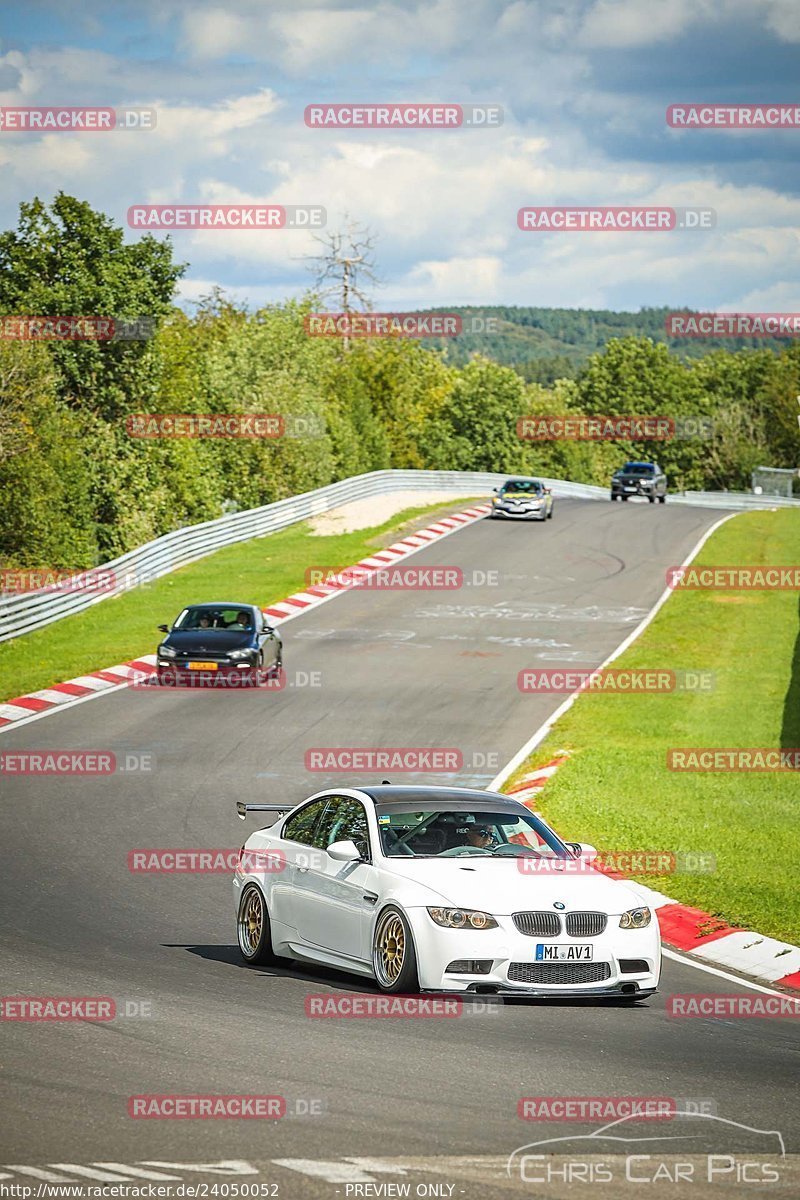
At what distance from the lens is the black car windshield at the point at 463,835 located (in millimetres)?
11766

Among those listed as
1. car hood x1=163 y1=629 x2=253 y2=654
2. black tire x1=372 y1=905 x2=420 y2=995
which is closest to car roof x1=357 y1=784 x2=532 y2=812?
black tire x1=372 y1=905 x2=420 y2=995

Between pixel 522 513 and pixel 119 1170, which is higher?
pixel 522 513

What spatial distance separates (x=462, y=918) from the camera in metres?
10.7

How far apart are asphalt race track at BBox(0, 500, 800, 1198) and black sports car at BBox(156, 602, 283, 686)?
1632mm

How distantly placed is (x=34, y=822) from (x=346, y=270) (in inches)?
3331

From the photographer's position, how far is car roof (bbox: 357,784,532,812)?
39.9 ft

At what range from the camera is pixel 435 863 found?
11.4 meters

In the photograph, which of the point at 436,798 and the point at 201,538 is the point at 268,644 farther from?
the point at 201,538

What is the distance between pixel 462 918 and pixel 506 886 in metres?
0.45

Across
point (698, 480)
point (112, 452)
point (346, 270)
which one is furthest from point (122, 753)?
point (698, 480)

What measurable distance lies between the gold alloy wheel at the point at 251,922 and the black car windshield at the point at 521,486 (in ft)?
145

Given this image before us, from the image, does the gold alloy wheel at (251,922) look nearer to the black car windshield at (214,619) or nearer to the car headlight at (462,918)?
the car headlight at (462,918)

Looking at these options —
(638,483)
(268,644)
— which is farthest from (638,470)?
(268,644)

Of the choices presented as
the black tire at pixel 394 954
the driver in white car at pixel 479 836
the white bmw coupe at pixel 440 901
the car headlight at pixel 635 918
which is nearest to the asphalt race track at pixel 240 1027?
the white bmw coupe at pixel 440 901
